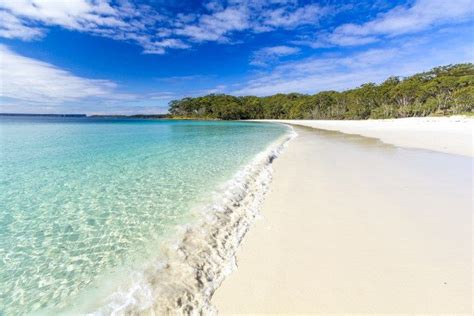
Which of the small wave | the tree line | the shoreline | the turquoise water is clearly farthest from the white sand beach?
the tree line

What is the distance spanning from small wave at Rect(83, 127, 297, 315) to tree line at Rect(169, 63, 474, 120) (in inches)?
2109

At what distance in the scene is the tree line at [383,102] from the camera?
48266 mm

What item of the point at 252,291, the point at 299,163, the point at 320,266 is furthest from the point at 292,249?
the point at 299,163

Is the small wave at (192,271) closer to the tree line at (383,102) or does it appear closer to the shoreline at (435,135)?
the shoreline at (435,135)

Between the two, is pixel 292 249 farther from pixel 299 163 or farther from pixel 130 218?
pixel 299 163

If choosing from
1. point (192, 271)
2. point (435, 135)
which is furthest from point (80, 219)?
point (435, 135)

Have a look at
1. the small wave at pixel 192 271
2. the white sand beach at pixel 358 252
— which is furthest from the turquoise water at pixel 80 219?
the white sand beach at pixel 358 252

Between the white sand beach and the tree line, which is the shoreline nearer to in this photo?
the white sand beach

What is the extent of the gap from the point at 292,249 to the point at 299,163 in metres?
6.56

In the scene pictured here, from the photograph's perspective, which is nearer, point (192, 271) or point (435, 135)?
point (192, 271)

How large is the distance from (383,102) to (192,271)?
72201 mm

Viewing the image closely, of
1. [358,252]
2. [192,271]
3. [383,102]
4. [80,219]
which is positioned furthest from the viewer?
[383,102]

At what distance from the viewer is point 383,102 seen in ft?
202

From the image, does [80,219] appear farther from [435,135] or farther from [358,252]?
[435,135]
